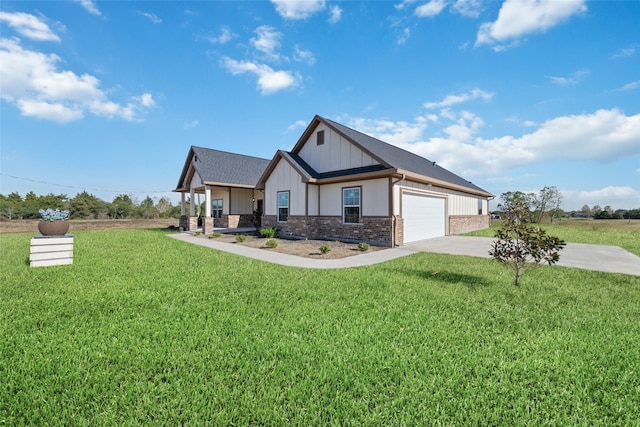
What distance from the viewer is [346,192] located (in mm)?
13508

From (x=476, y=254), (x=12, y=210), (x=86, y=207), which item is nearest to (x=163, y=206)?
(x=86, y=207)

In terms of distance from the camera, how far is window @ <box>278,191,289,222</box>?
51.4 feet

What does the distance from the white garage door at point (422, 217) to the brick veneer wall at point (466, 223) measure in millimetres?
1495

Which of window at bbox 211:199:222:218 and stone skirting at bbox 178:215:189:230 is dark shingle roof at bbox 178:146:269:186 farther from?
stone skirting at bbox 178:215:189:230

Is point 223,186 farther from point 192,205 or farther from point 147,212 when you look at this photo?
point 147,212

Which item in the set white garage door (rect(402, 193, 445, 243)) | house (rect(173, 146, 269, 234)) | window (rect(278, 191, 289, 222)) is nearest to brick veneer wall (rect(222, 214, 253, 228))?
house (rect(173, 146, 269, 234))

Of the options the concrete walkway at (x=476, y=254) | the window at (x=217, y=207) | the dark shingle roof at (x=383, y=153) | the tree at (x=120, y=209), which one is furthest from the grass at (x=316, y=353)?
the tree at (x=120, y=209)

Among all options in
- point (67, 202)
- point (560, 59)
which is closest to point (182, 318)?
point (560, 59)

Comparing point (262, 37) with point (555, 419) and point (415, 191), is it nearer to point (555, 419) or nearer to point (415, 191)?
point (415, 191)

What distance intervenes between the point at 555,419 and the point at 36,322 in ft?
20.8

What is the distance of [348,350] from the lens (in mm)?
3133

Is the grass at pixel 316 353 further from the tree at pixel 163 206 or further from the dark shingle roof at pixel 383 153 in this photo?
the tree at pixel 163 206

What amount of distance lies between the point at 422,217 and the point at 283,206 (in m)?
8.06

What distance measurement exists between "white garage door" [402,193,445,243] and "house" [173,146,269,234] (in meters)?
11.6
